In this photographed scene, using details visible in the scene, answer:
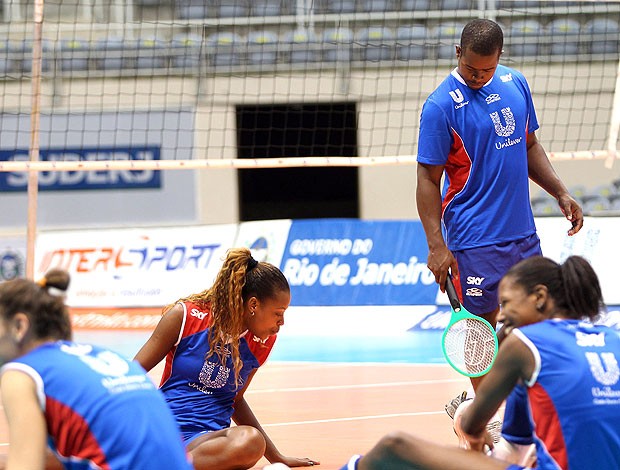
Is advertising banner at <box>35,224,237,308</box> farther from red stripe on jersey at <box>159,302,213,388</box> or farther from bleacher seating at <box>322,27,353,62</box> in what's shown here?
red stripe on jersey at <box>159,302,213,388</box>

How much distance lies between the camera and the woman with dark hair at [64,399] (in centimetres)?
268

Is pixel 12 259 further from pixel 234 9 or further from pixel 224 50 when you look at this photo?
pixel 234 9

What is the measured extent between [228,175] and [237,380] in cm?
1128

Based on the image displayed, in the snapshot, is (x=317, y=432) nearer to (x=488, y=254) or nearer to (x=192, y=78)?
(x=488, y=254)

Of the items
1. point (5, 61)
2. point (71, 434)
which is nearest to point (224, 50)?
point (5, 61)

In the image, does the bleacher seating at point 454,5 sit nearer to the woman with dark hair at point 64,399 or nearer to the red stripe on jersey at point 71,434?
the woman with dark hair at point 64,399

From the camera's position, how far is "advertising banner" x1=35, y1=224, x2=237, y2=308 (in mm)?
11797

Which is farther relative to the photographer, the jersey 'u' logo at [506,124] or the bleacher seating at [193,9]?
the bleacher seating at [193,9]

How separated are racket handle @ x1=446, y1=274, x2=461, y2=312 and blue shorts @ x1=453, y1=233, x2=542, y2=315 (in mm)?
85

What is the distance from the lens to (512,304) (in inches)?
125

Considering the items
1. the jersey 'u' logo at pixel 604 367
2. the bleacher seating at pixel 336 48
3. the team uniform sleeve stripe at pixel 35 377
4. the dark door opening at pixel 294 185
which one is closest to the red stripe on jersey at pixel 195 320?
the team uniform sleeve stripe at pixel 35 377

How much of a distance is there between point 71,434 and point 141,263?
30.8 ft

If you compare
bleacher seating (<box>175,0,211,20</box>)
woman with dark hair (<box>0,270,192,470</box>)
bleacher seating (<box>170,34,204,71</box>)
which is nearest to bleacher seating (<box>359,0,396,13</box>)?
bleacher seating (<box>175,0,211,20</box>)

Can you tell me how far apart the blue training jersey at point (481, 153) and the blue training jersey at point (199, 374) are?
3.50ft
